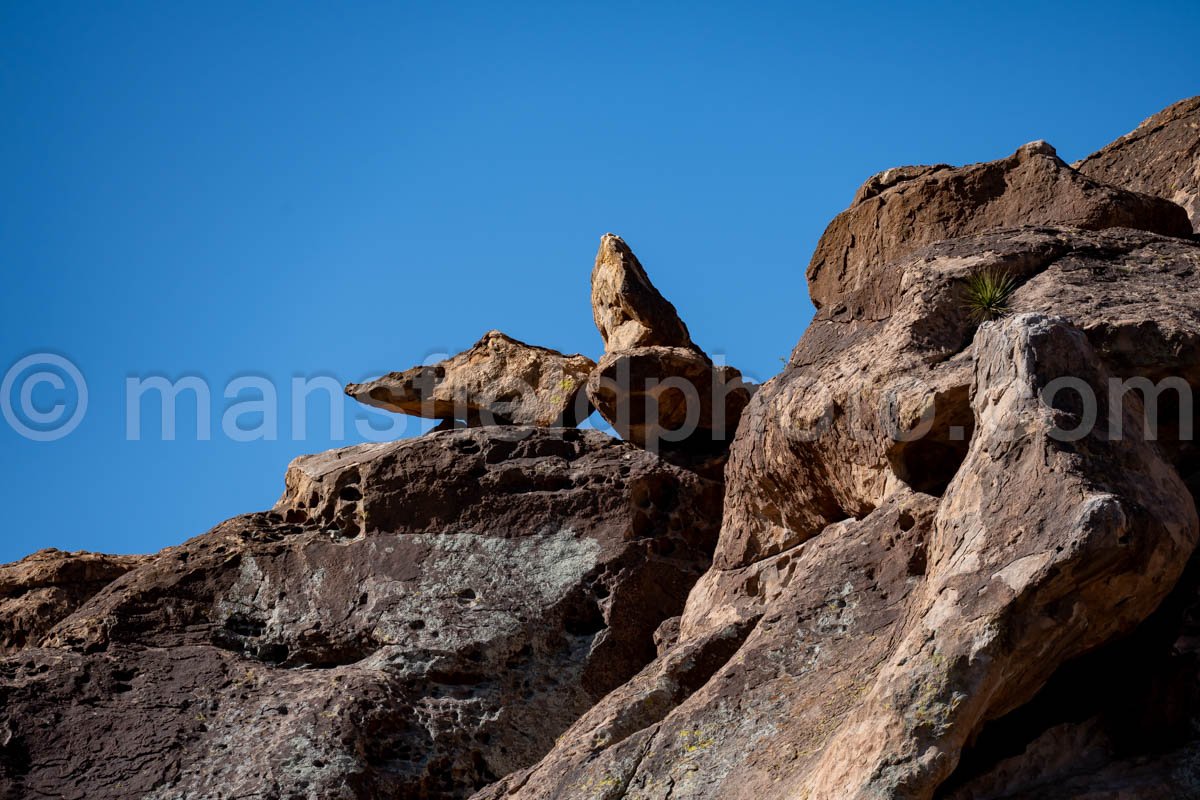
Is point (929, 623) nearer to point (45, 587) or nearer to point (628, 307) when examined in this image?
point (628, 307)

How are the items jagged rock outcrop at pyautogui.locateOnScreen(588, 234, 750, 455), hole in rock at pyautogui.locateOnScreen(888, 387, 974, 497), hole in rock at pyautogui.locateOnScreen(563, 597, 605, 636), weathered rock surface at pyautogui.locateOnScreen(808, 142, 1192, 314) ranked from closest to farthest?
1. hole in rock at pyautogui.locateOnScreen(888, 387, 974, 497)
2. weathered rock surface at pyautogui.locateOnScreen(808, 142, 1192, 314)
3. hole in rock at pyautogui.locateOnScreen(563, 597, 605, 636)
4. jagged rock outcrop at pyautogui.locateOnScreen(588, 234, 750, 455)

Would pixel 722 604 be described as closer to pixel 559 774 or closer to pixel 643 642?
pixel 643 642

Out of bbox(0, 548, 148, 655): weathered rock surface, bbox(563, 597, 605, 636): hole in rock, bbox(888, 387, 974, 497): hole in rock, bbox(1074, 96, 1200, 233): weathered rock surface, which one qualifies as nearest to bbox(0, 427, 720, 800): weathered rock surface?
bbox(563, 597, 605, 636): hole in rock

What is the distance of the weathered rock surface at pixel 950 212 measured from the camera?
40.2 ft

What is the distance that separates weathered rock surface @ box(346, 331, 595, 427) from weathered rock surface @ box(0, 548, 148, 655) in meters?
3.42

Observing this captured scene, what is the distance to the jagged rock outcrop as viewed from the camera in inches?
582

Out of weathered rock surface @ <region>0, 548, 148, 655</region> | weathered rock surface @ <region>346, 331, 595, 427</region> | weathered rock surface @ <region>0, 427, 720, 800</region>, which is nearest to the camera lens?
weathered rock surface @ <region>0, 427, 720, 800</region>

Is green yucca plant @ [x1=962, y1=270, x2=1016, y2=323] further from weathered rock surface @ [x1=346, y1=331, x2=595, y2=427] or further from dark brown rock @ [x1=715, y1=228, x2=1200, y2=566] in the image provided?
weathered rock surface @ [x1=346, y1=331, x2=595, y2=427]

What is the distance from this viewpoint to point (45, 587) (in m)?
14.4

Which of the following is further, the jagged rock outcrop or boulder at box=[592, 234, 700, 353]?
boulder at box=[592, 234, 700, 353]

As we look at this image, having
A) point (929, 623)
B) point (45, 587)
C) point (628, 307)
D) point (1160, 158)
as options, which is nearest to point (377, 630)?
point (45, 587)

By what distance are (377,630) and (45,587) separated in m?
3.80

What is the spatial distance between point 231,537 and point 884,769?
29.3 ft

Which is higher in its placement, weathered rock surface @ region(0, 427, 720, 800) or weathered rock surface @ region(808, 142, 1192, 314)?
weathered rock surface @ region(808, 142, 1192, 314)
